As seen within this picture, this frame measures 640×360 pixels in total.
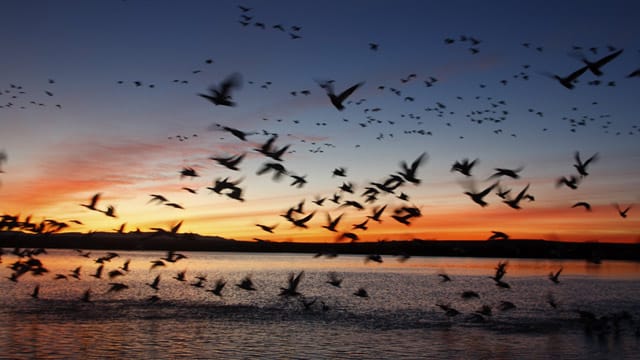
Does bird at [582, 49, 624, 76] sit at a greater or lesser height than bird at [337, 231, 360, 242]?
greater

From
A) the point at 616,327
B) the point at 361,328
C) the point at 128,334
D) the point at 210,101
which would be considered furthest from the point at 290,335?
the point at 210,101

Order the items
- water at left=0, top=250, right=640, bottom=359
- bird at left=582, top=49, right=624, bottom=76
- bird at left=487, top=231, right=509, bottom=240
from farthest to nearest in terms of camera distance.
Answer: water at left=0, top=250, right=640, bottom=359, bird at left=487, top=231, right=509, bottom=240, bird at left=582, top=49, right=624, bottom=76

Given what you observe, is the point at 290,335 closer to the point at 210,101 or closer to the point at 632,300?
the point at 210,101

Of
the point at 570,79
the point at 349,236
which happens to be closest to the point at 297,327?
the point at 349,236

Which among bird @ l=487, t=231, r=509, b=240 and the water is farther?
the water

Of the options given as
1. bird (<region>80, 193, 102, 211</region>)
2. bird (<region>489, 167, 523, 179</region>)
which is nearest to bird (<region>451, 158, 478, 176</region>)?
bird (<region>489, 167, 523, 179</region>)

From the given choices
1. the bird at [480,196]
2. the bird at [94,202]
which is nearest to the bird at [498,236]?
the bird at [480,196]

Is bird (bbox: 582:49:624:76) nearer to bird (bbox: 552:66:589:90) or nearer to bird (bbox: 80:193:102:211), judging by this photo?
bird (bbox: 552:66:589:90)

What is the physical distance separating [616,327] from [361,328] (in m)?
15.0

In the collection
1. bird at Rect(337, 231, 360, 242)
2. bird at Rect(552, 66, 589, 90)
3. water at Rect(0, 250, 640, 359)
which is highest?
bird at Rect(552, 66, 589, 90)

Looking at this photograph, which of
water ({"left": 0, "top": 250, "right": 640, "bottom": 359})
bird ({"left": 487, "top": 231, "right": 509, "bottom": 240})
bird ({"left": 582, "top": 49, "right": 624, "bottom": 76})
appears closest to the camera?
bird ({"left": 582, "top": 49, "right": 624, "bottom": 76})

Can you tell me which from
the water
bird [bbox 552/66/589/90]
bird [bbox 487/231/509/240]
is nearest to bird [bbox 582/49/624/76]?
bird [bbox 552/66/589/90]

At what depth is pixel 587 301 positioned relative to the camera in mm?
61750

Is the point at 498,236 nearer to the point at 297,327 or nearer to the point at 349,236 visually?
the point at 349,236
